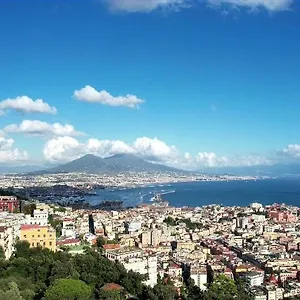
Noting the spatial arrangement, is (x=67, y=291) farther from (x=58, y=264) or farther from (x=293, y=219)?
(x=293, y=219)

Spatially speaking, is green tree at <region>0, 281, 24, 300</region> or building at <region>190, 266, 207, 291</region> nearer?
green tree at <region>0, 281, 24, 300</region>

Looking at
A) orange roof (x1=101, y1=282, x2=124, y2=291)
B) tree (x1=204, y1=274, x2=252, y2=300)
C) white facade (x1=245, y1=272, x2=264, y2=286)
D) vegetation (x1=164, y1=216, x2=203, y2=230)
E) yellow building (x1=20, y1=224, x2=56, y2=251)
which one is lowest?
white facade (x1=245, y1=272, x2=264, y2=286)

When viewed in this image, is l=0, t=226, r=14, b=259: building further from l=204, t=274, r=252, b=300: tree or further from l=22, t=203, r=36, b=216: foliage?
l=22, t=203, r=36, b=216: foliage

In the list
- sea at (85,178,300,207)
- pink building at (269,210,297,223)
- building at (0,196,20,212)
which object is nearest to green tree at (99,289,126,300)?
building at (0,196,20,212)

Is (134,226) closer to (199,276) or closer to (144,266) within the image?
(199,276)

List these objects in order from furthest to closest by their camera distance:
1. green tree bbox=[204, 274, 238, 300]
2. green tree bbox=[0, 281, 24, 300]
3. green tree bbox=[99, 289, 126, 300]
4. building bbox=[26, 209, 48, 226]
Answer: building bbox=[26, 209, 48, 226], green tree bbox=[204, 274, 238, 300], green tree bbox=[99, 289, 126, 300], green tree bbox=[0, 281, 24, 300]

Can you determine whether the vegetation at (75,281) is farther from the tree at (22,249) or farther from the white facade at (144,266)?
the white facade at (144,266)

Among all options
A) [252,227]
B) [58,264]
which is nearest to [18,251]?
[58,264]

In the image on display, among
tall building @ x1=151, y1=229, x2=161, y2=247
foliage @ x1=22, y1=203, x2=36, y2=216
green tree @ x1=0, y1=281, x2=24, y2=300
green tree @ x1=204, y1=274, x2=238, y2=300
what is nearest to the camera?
green tree @ x1=0, y1=281, x2=24, y2=300

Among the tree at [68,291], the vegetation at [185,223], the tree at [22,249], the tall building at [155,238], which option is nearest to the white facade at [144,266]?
the tree at [22,249]
